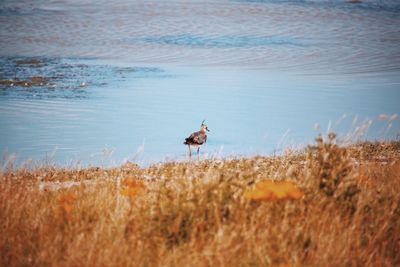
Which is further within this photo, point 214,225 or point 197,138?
point 197,138

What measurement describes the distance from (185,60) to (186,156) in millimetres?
18394

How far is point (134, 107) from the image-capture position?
2080 centimetres

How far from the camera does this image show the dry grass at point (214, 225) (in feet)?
14.9

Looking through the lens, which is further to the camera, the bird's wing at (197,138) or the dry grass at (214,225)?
the bird's wing at (197,138)

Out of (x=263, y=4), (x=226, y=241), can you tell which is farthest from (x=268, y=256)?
(x=263, y=4)

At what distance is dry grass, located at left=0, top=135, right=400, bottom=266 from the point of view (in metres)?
4.54

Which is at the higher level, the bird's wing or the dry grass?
the dry grass

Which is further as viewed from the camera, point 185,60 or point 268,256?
point 185,60

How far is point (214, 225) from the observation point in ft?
16.1

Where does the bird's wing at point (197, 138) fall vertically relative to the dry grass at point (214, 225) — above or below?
below

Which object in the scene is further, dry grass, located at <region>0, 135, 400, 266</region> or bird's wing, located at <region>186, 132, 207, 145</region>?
bird's wing, located at <region>186, 132, 207, 145</region>

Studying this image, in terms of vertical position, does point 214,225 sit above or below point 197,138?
above

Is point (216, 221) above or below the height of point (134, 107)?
above

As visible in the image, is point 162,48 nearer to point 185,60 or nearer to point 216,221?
point 185,60
